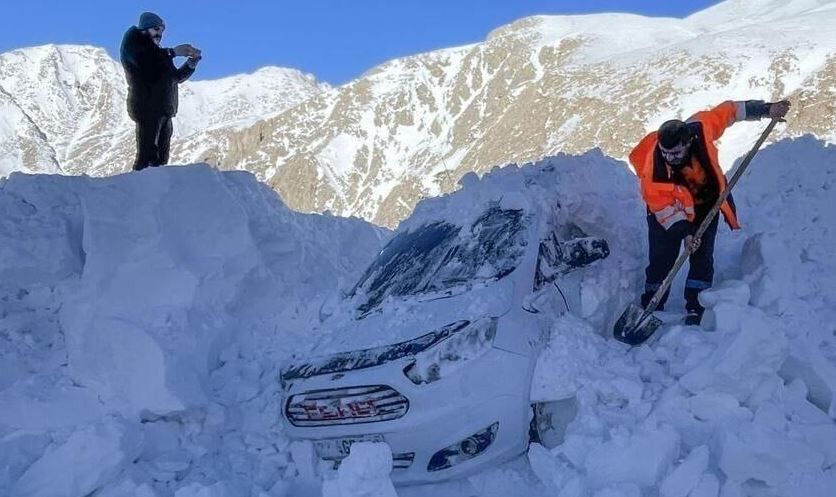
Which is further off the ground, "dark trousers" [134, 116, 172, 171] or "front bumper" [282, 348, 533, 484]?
"dark trousers" [134, 116, 172, 171]

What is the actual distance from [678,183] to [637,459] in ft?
6.69

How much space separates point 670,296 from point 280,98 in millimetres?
200805

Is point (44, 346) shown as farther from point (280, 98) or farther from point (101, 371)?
point (280, 98)

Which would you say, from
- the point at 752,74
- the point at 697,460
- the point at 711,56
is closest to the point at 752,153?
the point at 697,460

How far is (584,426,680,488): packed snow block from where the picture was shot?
341cm

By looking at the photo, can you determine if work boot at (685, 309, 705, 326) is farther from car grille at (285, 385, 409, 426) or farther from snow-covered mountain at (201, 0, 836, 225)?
snow-covered mountain at (201, 0, 836, 225)

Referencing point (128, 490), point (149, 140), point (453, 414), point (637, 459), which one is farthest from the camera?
point (149, 140)

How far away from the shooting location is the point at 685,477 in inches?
132

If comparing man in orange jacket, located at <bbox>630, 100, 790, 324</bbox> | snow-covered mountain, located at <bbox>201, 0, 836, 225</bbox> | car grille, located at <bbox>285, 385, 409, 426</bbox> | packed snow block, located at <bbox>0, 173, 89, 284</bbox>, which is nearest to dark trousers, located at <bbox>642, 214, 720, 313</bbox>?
man in orange jacket, located at <bbox>630, 100, 790, 324</bbox>

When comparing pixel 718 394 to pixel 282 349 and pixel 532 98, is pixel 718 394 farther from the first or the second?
pixel 532 98

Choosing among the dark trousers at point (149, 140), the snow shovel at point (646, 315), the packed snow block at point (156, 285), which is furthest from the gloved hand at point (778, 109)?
the dark trousers at point (149, 140)

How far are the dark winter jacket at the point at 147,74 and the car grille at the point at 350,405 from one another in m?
3.94

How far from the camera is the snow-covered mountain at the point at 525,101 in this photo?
53656 millimetres

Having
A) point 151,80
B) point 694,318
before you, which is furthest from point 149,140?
point 694,318
